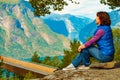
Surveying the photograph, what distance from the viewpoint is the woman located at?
1054 cm

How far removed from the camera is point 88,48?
35.5ft

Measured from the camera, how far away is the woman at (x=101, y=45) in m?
10.5

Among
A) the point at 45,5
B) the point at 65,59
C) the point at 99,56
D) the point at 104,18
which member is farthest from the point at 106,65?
the point at 65,59

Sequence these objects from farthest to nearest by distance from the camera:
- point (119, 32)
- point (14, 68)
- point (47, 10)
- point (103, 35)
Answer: point (119, 32), point (47, 10), point (14, 68), point (103, 35)

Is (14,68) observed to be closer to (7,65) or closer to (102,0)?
(7,65)

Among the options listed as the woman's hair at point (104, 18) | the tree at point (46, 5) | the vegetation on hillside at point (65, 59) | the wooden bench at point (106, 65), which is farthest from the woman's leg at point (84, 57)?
the vegetation on hillside at point (65, 59)

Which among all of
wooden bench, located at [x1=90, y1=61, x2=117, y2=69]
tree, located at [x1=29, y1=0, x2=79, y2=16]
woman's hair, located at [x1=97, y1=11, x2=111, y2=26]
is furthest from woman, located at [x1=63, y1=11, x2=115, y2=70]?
tree, located at [x1=29, y1=0, x2=79, y2=16]

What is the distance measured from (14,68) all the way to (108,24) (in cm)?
1204

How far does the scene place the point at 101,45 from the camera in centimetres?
1060

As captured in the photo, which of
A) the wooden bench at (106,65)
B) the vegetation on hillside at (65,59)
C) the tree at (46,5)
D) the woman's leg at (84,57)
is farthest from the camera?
the vegetation on hillside at (65,59)

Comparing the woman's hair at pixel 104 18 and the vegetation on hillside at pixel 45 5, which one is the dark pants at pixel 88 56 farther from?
the vegetation on hillside at pixel 45 5

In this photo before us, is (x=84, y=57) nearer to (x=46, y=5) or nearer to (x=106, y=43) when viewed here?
(x=106, y=43)

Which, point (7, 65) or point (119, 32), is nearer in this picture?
point (7, 65)

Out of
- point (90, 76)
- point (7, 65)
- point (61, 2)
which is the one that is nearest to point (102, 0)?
point (61, 2)
